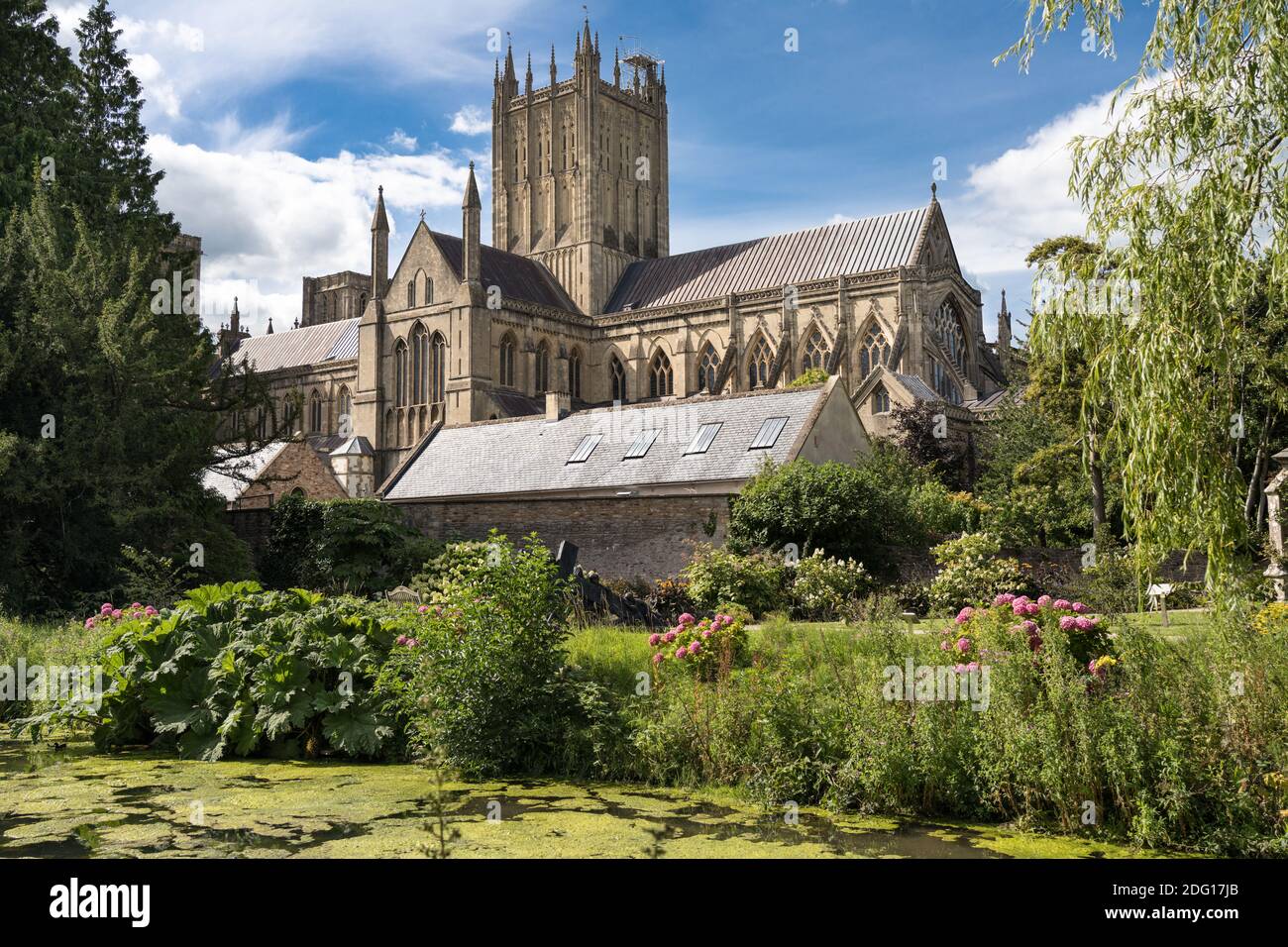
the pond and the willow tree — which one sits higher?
the willow tree

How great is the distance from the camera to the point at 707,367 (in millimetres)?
59156

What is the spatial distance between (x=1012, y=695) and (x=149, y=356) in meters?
16.0

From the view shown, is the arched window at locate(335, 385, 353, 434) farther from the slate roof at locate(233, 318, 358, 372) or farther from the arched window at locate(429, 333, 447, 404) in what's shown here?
the arched window at locate(429, 333, 447, 404)

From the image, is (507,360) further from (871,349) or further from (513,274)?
(871,349)

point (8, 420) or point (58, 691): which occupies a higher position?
point (8, 420)

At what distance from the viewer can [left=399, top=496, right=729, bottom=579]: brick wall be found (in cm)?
2298

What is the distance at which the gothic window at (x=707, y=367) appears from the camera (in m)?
58.5

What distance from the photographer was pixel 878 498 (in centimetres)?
2270

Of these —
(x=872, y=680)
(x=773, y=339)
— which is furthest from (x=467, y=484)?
(x=773, y=339)

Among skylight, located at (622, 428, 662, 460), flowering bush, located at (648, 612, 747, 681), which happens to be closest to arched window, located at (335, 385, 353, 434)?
skylight, located at (622, 428, 662, 460)

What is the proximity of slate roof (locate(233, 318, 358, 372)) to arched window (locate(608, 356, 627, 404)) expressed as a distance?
1495 cm

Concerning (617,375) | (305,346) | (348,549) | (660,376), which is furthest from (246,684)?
(305,346)

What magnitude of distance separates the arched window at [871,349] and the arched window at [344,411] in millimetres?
26941
